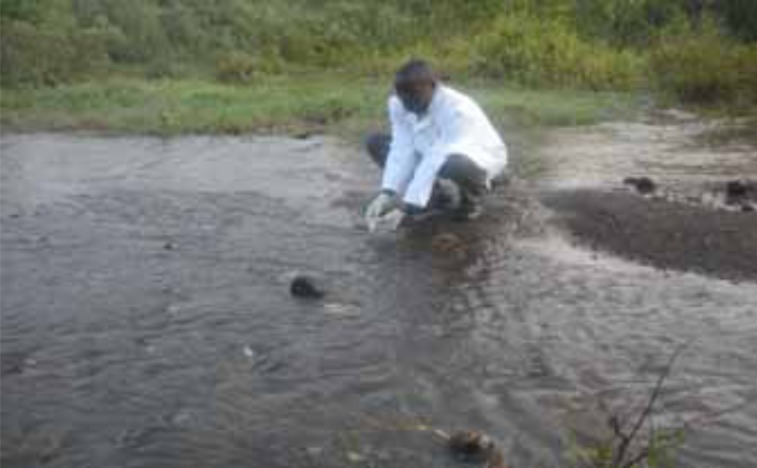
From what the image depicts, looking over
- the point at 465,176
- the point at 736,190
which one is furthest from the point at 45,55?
the point at 736,190

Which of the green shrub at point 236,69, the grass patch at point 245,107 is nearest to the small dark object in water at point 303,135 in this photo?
the grass patch at point 245,107

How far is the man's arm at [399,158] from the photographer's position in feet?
26.7

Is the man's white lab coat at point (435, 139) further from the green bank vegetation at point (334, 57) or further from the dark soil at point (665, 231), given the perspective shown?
the green bank vegetation at point (334, 57)

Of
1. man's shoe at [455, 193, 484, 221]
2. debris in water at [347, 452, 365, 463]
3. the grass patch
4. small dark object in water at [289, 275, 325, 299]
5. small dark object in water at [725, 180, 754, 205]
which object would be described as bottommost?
the grass patch

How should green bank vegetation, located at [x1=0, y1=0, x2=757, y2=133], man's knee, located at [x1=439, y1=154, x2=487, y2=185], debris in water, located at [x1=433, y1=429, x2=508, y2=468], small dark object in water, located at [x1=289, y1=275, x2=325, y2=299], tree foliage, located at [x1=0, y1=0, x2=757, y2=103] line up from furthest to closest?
tree foliage, located at [x1=0, y1=0, x2=757, y2=103], green bank vegetation, located at [x1=0, y1=0, x2=757, y2=133], man's knee, located at [x1=439, y1=154, x2=487, y2=185], small dark object in water, located at [x1=289, y1=275, x2=325, y2=299], debris in water, located at [x1=433, y1=429, x2=508, y2=468]

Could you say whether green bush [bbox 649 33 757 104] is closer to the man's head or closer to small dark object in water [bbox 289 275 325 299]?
the man's head

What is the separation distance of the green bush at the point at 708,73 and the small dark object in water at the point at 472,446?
467 inches

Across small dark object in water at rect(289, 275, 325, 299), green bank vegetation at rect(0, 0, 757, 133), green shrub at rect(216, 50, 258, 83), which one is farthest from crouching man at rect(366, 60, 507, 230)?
green shrub at rect(216, 50, 258, 83)

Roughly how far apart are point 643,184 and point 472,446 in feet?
18.9

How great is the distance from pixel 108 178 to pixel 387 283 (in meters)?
4.62

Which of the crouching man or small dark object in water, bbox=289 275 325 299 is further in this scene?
the crouching man

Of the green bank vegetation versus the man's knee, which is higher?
the man's knee

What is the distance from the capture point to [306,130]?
13.8 metres

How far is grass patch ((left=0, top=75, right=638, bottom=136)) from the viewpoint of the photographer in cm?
1398
